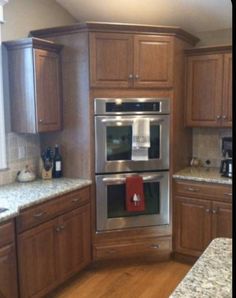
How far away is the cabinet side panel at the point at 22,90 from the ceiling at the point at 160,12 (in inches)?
38.4

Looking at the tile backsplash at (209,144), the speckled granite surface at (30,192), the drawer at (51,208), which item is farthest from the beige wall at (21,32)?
the tile backsplash at (209,144)

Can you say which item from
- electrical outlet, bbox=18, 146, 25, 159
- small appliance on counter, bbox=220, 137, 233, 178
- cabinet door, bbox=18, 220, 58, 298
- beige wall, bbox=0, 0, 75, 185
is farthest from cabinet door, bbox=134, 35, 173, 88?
cabinet door, bbox=18, 220, 58, 298

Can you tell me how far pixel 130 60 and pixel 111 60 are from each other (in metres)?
0.18

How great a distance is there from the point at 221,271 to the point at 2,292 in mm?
1525

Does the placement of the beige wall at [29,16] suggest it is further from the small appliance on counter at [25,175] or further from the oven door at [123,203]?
the oven door at [123,203]

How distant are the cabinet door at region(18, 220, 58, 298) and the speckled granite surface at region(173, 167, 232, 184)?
1349mm

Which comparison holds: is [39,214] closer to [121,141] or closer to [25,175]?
[25,175]

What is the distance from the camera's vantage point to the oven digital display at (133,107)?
10.2 ft

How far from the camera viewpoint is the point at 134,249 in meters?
3.31

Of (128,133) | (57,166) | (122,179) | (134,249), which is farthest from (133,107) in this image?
(134,249)

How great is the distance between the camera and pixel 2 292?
2.15 m

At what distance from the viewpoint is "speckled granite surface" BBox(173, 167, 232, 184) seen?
3.11m

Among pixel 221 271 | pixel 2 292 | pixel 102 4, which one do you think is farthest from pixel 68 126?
pixel 221 271

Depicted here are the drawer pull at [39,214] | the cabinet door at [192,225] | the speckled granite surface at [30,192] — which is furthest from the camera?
the cabinet door at [192,225]
